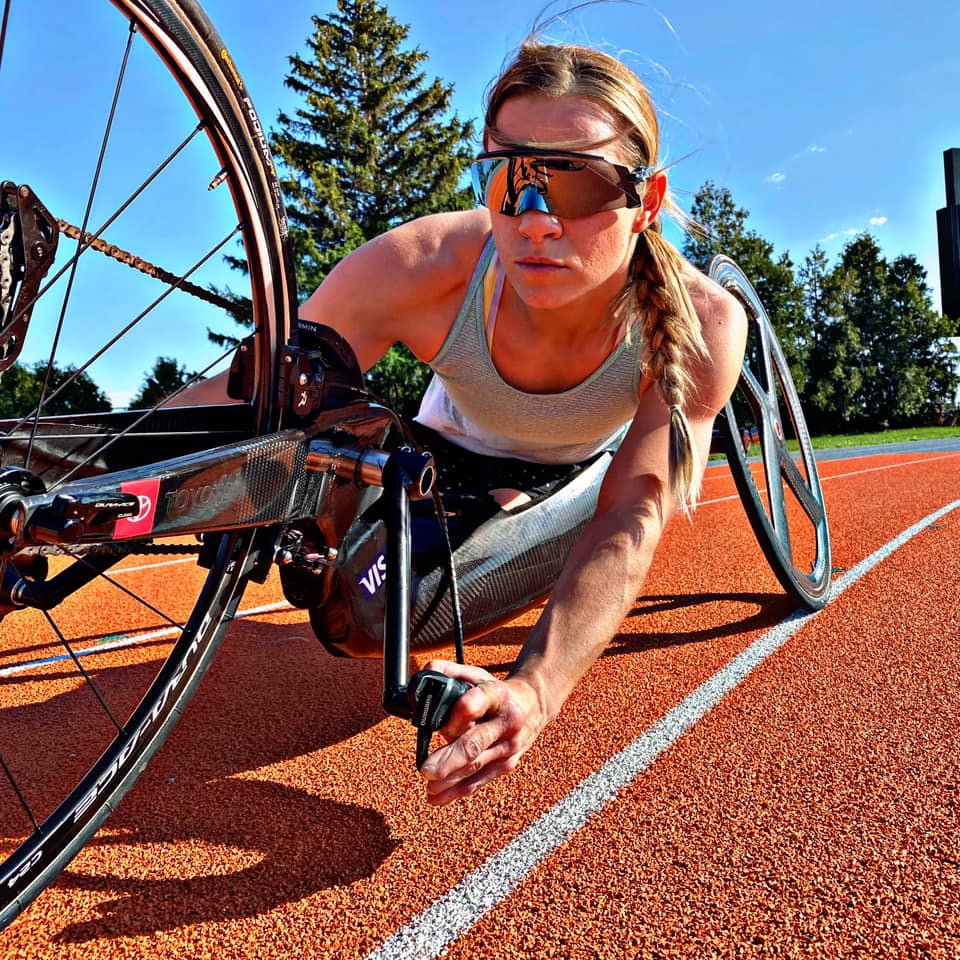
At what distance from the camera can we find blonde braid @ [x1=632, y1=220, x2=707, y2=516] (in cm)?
236

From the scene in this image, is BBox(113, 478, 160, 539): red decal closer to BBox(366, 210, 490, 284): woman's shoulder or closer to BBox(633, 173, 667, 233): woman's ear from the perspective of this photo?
BBox(366, 210, 490, 284): woman's shoulder

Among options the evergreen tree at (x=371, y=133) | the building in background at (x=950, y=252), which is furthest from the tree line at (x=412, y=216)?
the building in background at (x=950, y=252)

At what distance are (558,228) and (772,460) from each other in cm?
251

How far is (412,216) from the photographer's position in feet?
96.0

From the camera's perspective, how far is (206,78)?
173 cm

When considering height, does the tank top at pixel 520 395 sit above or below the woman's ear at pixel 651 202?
below

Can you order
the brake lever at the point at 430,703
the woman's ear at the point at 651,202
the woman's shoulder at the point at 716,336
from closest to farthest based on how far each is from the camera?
the brake lever at the point at 430,703 → the woman's ear at the point at 651,202 → the woman's shoulder at the point at 716,336

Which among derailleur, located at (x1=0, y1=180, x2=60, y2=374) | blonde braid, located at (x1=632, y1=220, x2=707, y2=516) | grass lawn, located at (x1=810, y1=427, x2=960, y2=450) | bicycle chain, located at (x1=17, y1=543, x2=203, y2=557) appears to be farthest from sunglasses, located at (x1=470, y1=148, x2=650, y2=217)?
grass lawn, located at (x1=810, y1=427, x2=960, y2=450)

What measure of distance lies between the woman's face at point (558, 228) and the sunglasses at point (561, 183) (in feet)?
0.07

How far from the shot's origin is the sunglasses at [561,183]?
2.13 m

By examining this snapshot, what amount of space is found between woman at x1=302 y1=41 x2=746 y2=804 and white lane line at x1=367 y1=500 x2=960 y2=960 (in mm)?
342

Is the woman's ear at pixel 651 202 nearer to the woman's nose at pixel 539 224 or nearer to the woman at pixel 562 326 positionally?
the woman at pixel 562 326

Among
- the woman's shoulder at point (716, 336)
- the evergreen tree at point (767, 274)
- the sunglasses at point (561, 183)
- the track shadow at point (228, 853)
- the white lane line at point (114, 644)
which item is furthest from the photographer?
the evergreen tree at point (767, 274)

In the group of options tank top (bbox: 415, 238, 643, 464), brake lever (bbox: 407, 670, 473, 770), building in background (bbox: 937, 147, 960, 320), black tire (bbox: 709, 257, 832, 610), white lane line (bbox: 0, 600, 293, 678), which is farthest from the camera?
building in background (bbox: 937, 147, 960, 320)
